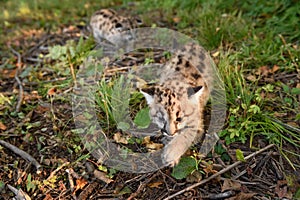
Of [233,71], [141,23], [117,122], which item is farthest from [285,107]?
[141,23]

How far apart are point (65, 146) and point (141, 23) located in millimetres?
2999

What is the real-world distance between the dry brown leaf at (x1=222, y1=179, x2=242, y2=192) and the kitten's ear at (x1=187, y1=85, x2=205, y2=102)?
35.8 inches

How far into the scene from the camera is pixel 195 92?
12.2 feet

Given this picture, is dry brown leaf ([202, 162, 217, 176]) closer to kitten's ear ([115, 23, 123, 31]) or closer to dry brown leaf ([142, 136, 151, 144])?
dry brown leaf ([142, 136, 151, 144])

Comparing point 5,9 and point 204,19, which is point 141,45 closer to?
point 204,19

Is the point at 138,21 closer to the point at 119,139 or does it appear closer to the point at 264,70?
the point at 264,70

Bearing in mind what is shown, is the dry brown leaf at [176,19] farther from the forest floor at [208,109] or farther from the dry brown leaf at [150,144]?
the dry brown leaf at [150,144]

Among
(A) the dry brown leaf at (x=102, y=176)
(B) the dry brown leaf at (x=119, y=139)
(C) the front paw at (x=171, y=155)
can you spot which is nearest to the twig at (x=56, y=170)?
(A) the dry brown leaf at (x=102, y=176)

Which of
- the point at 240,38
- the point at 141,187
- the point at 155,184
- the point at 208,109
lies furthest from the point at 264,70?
the point at 141,187

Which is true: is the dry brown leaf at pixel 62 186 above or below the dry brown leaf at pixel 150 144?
below

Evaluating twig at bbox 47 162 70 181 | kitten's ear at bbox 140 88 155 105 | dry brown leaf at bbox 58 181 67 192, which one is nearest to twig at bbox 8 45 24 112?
twig at bbox 47 162 70 181

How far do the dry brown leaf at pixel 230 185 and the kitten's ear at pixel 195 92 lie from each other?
910 mm

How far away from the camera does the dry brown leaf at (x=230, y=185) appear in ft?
10.5

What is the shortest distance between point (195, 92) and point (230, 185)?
3.20 feet
